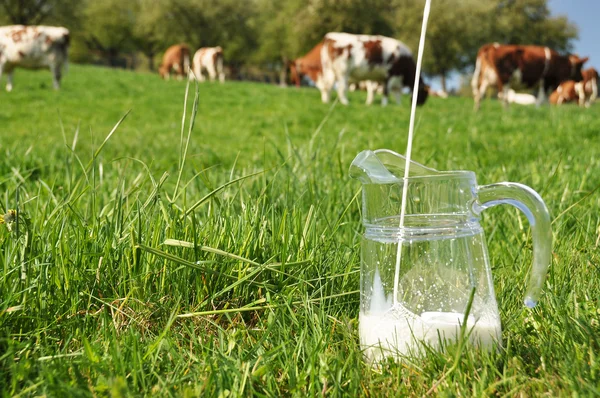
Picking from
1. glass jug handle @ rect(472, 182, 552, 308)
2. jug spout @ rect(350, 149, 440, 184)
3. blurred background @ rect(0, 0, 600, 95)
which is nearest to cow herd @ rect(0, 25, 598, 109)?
jug spout @ rect(350, 149, 440, 184)

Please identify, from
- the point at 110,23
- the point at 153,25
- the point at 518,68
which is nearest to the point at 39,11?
the point at 110,23

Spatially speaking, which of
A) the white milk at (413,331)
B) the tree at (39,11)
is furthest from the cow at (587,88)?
the tree at (39,11)

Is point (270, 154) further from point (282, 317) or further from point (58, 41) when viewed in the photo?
point (58, 41)

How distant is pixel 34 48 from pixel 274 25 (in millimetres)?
37215

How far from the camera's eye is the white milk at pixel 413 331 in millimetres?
1168

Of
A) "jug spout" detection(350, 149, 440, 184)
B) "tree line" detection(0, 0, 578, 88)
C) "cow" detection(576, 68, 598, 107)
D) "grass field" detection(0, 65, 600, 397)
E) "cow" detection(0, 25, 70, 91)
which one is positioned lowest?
"cow" detection(576, 68, 598, 107)

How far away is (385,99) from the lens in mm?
14203

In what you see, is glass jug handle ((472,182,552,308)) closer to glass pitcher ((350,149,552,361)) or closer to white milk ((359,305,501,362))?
glass pitcher ((350,149,552,361))

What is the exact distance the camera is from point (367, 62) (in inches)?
567

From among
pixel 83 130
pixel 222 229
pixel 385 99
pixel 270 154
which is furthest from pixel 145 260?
pixel 385 99

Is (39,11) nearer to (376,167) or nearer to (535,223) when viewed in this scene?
(376,167)

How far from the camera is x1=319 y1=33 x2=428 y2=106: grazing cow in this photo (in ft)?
46.7

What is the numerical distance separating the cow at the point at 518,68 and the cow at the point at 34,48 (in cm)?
1121

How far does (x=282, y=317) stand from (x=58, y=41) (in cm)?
1719
